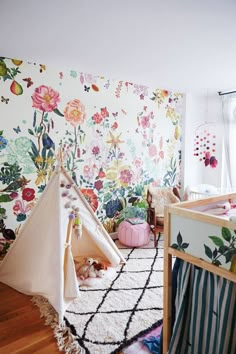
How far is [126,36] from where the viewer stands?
2.36 meters

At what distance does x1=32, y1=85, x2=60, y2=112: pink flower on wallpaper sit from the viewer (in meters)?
3.26

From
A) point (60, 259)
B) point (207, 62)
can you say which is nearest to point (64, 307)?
point (60, 259)

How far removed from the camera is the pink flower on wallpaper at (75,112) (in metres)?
3.51

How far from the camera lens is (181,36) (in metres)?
2.36

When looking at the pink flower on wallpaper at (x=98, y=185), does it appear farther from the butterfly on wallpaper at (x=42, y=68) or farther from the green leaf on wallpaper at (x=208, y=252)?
the green leaf on wallpaper at (x=208, y=252)

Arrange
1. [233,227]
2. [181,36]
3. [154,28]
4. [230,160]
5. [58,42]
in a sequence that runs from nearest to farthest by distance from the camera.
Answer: [233,227], [154,28], [181,36], [58,42], [230,160]

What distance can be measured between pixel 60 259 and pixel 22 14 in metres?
2.06

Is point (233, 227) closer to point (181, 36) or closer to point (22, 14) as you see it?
point (181, 36)

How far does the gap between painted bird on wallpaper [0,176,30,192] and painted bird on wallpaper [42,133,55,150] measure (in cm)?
50

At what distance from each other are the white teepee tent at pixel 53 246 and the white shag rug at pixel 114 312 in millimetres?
158

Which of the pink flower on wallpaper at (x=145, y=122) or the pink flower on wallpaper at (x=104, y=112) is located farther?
the pink flower on wallpaper at (x=145, y=122)

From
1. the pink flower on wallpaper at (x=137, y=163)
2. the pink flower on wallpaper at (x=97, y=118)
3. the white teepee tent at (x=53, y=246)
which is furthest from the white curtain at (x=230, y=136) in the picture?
the white teepee tent at (x=53, y=246)

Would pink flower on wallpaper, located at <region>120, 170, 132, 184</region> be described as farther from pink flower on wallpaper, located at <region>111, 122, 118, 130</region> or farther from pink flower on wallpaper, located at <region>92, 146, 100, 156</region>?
pink flower on wallpaper, located at <region>111, 122, 118, 130</region>

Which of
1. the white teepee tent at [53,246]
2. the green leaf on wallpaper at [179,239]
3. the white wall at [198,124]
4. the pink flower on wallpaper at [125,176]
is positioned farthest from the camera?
the white wall at [198,124]
